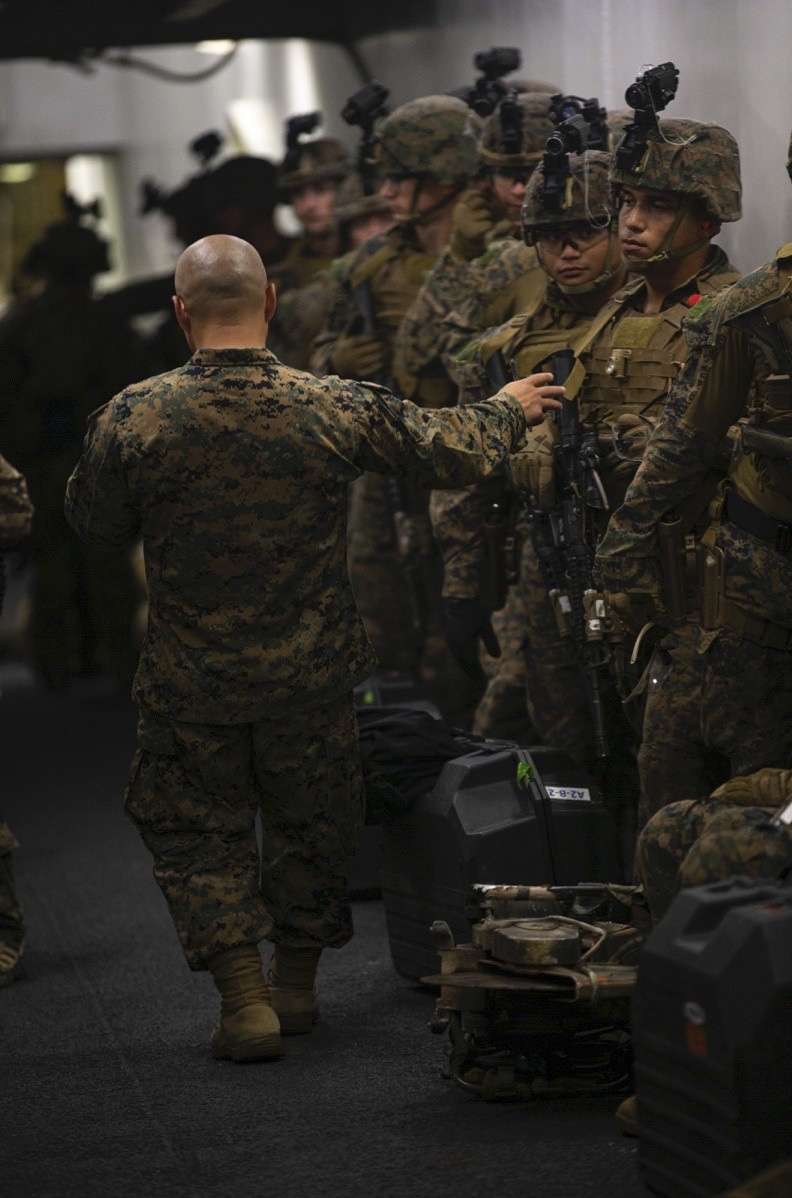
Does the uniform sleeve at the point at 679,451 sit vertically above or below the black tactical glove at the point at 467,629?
above

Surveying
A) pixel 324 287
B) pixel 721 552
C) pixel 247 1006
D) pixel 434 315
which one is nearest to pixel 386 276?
pixel 434 315

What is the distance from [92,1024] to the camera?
15.9 ft

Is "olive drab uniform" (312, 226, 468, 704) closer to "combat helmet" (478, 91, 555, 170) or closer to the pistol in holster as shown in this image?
"combat helmet" (478, 91, 555, 170)

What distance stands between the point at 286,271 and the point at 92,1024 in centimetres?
512

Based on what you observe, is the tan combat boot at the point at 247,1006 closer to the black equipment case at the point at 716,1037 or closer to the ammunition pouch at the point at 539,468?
the black equipment case at the point at 716,1037

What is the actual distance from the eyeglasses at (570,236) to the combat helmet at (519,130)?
87 centimetres

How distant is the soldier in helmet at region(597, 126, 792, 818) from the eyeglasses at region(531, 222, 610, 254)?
3.15 ft

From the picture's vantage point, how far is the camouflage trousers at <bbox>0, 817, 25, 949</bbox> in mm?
5207

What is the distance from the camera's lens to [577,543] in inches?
196

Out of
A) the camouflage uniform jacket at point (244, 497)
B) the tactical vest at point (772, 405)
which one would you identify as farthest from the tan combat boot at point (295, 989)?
the tactical vest at point (772, 405)

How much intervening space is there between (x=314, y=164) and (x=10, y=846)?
476cm

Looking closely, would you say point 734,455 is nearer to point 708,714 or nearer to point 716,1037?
point 708,714

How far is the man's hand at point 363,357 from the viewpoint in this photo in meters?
7.12

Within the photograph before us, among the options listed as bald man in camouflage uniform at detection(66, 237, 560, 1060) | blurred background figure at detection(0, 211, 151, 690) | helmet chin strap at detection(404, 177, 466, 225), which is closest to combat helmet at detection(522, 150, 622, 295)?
bald man in camouflage uniform at detection(66, 237, 560, 1060)
